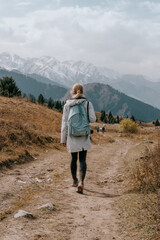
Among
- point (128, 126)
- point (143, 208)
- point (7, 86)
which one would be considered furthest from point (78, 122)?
point (128, 126)

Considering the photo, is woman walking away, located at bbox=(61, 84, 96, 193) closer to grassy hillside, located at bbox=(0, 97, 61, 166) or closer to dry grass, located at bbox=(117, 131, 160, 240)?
dry grass, located at bbox=(117, 131, 160, 240)

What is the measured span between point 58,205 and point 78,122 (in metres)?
2.56

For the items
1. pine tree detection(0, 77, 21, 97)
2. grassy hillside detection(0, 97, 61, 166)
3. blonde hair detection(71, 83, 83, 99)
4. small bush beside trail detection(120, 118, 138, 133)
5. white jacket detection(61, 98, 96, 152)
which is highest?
pine tree detection(0, 77, 21, 97)

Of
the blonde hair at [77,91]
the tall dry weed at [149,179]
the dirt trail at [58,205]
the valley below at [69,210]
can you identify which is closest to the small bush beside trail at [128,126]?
the dirt trail at [58,205]

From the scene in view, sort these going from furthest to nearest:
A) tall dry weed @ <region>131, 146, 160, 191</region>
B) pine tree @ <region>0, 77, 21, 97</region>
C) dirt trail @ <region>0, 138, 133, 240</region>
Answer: pine tree @ <region>0, 77, 21, 97</region> < tall dry weed @ <region>131, 146, 160, 191</region> < dirt trail @ <region>0, 138, 133, 240</region>

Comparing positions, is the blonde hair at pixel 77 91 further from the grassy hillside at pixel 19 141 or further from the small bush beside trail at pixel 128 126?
the small bush beside trail at pixel 128 126

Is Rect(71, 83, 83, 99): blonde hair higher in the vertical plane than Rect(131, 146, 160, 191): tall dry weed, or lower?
higher

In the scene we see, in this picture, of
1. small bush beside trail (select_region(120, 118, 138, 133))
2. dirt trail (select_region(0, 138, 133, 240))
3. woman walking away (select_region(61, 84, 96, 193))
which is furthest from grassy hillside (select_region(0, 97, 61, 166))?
small bush beside trail (select_region(120, 118, 138, 133))

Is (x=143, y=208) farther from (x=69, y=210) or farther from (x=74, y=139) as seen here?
(x=74, y=139)

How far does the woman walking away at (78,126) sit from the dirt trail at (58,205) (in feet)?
3.02

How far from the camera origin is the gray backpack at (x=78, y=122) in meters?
7.31

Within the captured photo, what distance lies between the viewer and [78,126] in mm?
7309

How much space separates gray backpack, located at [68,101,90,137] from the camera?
7309 millimetres

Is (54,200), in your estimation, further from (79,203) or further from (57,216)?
(57,216)
